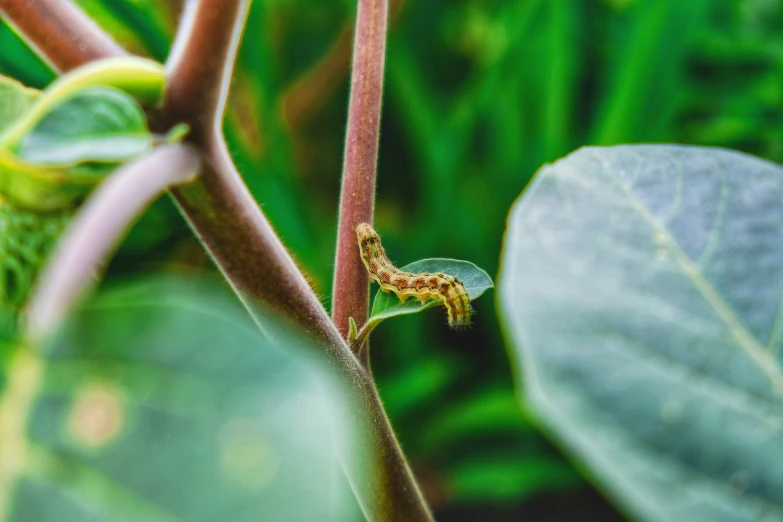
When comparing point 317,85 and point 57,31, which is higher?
point 57,31

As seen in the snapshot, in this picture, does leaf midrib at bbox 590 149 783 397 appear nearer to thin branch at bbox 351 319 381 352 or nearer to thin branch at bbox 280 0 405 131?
thin branch at bbox 351 319 381 352

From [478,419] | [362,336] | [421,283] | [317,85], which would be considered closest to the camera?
[362,336]

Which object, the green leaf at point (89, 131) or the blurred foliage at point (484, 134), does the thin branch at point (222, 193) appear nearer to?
the green leaf at point (89, 131)

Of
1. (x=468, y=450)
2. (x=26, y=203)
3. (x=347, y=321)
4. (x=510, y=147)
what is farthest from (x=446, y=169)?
(x=26, y=203)

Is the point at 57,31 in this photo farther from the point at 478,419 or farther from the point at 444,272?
the point at 478,419

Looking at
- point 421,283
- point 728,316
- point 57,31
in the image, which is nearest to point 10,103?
point 57,31

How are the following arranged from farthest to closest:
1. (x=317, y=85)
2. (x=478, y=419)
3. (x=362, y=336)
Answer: (x=317, y=85) → (x=478, y=419) → (x=362, y=336)

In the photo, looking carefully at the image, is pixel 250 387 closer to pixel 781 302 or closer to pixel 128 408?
pixel 128 408

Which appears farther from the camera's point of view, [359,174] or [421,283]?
[421,283]
